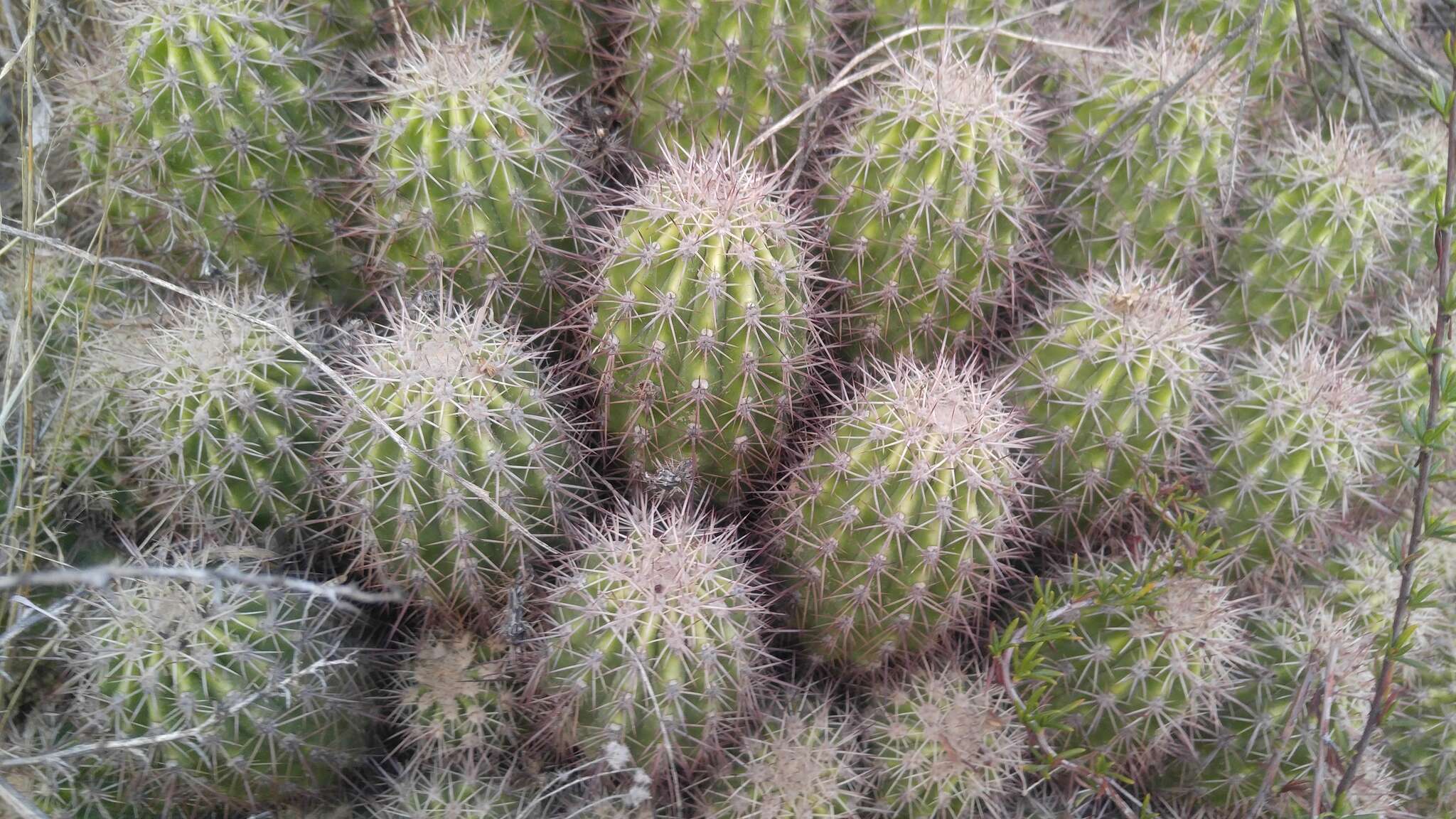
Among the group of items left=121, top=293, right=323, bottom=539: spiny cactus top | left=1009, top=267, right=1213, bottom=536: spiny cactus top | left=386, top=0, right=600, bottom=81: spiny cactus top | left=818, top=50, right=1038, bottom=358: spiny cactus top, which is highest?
left=386, top=0, right=600, bottom=81: spiny cactus top

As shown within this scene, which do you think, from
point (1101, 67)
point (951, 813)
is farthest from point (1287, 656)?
point (1101, 67)

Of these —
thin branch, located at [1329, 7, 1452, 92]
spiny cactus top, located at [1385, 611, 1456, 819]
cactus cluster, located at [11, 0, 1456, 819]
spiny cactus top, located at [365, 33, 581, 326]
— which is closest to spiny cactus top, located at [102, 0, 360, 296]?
cactus cluster, located at [11, 0, 1456, 819]

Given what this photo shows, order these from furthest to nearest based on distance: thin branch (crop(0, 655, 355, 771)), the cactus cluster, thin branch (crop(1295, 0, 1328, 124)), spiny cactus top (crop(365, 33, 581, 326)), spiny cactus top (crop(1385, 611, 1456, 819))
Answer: thin branch (crop(1295, 0, 1328, 124)), spiny cactus top (crop(1385, 611, 1456, 819)), spiny cactus top (crop(365, 33, 581, 326)), the cactus cluster, thin branch (crop(0, 655, 355, 771))

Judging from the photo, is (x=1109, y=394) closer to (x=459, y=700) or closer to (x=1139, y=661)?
(x=1139, y=661)

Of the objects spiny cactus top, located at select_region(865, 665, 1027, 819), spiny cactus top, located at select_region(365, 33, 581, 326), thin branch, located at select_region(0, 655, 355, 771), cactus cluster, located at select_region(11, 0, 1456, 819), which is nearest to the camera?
thin branch, located at select_region(0, 655, 355, 771)

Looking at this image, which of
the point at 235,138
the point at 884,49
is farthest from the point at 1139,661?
the point at 235,138

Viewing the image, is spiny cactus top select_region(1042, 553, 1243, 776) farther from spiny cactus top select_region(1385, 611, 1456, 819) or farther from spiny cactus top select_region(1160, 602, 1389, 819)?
spiny cactus top select_region(1385, 611, 1456, 819)

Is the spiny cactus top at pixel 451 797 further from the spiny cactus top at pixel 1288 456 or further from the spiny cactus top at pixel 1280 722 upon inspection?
the spiny cactus top at pixel 1288 456
